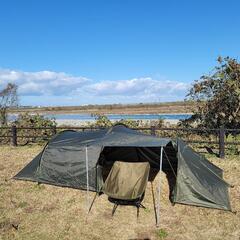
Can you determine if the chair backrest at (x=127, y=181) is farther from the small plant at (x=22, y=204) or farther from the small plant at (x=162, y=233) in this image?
the small plant at (x=22, y=204)

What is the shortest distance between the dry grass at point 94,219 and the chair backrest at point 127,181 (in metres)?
0.30

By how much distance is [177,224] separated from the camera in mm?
7418

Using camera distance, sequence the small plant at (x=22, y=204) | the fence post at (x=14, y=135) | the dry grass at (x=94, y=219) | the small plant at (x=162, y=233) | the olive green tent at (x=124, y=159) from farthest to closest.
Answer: the fence post at (x=14, y=135), the small plant at (x=22, y=204), the olive green tent at (x=124, y=159), the dry grass at (x=94, y=219), the small plant at (x=162, y=233)

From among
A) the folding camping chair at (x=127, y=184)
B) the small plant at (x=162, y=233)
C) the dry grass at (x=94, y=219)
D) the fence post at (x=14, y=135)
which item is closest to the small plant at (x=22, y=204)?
the dry grass at (x=94, y=219)

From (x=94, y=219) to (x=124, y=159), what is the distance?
347 cm

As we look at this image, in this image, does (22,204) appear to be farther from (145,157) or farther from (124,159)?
(145,157)

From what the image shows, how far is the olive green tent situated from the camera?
846 cm

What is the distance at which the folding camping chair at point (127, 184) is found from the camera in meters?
8.23

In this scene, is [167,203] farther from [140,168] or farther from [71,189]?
[71,189]

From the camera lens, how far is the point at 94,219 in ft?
25.5

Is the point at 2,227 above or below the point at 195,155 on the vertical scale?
below

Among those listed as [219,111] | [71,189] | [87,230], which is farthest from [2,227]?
[219,111]

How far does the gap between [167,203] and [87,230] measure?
2.11 metres

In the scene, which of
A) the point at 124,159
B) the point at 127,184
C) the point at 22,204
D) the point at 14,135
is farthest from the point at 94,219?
the point at 14,135
